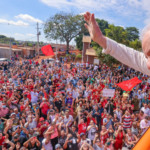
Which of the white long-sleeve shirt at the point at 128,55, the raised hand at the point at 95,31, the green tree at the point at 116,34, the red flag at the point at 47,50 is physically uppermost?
the green tree at the point at 116,34

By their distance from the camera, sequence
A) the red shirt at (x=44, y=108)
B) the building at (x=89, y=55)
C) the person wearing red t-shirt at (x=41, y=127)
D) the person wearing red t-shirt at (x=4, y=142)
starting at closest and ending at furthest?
the person wearing red t-shirt at (x=4, y=142) → the person wearing red t-shirt at (x=41, y=127) → the red shirt at (x=44, y=108) → the building at (x=89, y=55)

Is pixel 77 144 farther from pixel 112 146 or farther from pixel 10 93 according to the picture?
pixel 10 93

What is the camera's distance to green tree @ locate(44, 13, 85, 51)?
31625 mm

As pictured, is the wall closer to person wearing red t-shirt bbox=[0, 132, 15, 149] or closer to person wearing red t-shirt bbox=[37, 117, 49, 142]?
person wearing red t-shirt bbox=[37, 117, 49, 142]

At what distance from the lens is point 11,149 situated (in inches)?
157

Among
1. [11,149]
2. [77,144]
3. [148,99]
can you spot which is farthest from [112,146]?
[148,99]

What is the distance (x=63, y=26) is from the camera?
31.8 meters

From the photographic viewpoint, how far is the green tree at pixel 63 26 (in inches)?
1245

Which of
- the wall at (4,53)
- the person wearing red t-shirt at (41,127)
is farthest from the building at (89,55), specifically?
the person wearing red t-shirt at (41,127)

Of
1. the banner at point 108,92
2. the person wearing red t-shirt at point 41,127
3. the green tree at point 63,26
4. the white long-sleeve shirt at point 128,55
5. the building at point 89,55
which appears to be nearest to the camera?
the white long-sleeve shirt at point 128,55

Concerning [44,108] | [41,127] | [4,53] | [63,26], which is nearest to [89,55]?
[63,26]

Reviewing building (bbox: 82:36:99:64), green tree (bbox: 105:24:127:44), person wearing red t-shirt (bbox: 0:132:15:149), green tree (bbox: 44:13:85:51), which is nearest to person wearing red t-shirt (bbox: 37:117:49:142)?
person wearing red t-shirt (bbox: 0:132:15:149)

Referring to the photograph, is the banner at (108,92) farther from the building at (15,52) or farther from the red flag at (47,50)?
the building at (15,52)

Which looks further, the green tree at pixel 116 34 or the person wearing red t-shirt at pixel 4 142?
the green tree at pixel 116 34
